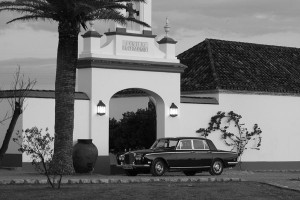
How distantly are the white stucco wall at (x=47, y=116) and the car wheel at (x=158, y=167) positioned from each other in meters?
4.63

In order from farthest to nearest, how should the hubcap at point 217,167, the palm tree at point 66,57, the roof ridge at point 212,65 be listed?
the roof ridge at point 212,65, the hubcap at point 217,167, the palm tree at point 66,57

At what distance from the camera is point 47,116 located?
35625 millimetres

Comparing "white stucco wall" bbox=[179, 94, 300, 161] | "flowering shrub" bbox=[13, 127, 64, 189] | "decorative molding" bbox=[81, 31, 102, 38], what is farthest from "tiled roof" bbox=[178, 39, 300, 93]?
"flowering shrub" bbox=[13, 127, 64, 189]

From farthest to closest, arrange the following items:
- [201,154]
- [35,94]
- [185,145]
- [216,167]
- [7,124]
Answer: [7,124]
[35,94]
[216,167]
[201,154]
[185,145]

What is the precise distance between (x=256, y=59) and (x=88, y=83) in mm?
12922

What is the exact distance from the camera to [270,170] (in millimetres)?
43250

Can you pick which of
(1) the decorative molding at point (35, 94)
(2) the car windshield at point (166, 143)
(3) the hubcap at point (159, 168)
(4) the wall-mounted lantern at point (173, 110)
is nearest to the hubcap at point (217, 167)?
(2) the car windshield at point (166, 143)

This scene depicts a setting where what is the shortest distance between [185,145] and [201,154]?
0.79 meters

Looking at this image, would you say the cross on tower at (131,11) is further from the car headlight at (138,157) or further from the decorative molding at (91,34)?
the car headlight at (138,157)

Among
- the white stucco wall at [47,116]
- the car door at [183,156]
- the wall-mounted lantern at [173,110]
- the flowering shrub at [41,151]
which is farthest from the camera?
the wall-mounted lantern at [173,110]

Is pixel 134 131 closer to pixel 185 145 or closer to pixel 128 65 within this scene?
pixel 128 65

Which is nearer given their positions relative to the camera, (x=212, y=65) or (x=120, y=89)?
(x=120, y=89)

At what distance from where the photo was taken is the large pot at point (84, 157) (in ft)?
115

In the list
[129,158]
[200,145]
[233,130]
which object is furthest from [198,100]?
[129,158]
